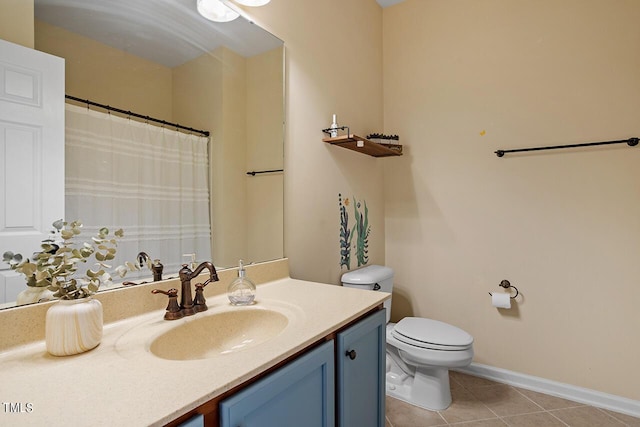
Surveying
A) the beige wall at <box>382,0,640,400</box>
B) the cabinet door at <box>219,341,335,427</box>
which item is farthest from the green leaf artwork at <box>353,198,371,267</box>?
the cabinet door at <box>219,341,335,427</box>

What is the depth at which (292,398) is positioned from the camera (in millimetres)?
851

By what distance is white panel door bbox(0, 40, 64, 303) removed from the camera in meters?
0.82

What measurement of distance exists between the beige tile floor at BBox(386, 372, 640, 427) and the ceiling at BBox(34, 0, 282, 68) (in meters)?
2.05

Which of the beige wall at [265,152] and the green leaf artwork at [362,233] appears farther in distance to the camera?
the green leaf artwork at [362,233]

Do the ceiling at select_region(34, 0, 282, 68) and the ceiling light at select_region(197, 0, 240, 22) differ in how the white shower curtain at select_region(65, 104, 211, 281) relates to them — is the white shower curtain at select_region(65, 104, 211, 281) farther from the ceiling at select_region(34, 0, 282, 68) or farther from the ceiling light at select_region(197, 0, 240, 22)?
the ceiling light at select_region(197, 0, 240, 22)

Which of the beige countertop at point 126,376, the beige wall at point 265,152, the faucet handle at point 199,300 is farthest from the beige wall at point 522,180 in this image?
the faucet handle at point 199,300

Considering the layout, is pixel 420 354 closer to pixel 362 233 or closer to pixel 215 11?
pixel 362 233

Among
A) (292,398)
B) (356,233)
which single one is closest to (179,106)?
(292,398)

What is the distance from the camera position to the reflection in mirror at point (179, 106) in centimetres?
97

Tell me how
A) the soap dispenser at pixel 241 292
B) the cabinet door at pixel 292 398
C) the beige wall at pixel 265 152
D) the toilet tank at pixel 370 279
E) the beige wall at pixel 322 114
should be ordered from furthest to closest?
the toilet tank at pixel 370 279 → the beige wall at pixel 322 114 → the beige wall at pixel 265 152 → the soap dispenser at pixel 241 292 → the cabinet door at pixel 292 398

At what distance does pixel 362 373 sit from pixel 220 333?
0.53 meters

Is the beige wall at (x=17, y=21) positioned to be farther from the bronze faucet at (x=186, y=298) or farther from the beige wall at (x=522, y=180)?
the beige wall at (x=522, y=180)

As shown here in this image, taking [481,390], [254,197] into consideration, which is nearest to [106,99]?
[254,197]

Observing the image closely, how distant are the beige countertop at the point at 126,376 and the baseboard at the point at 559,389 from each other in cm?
172
